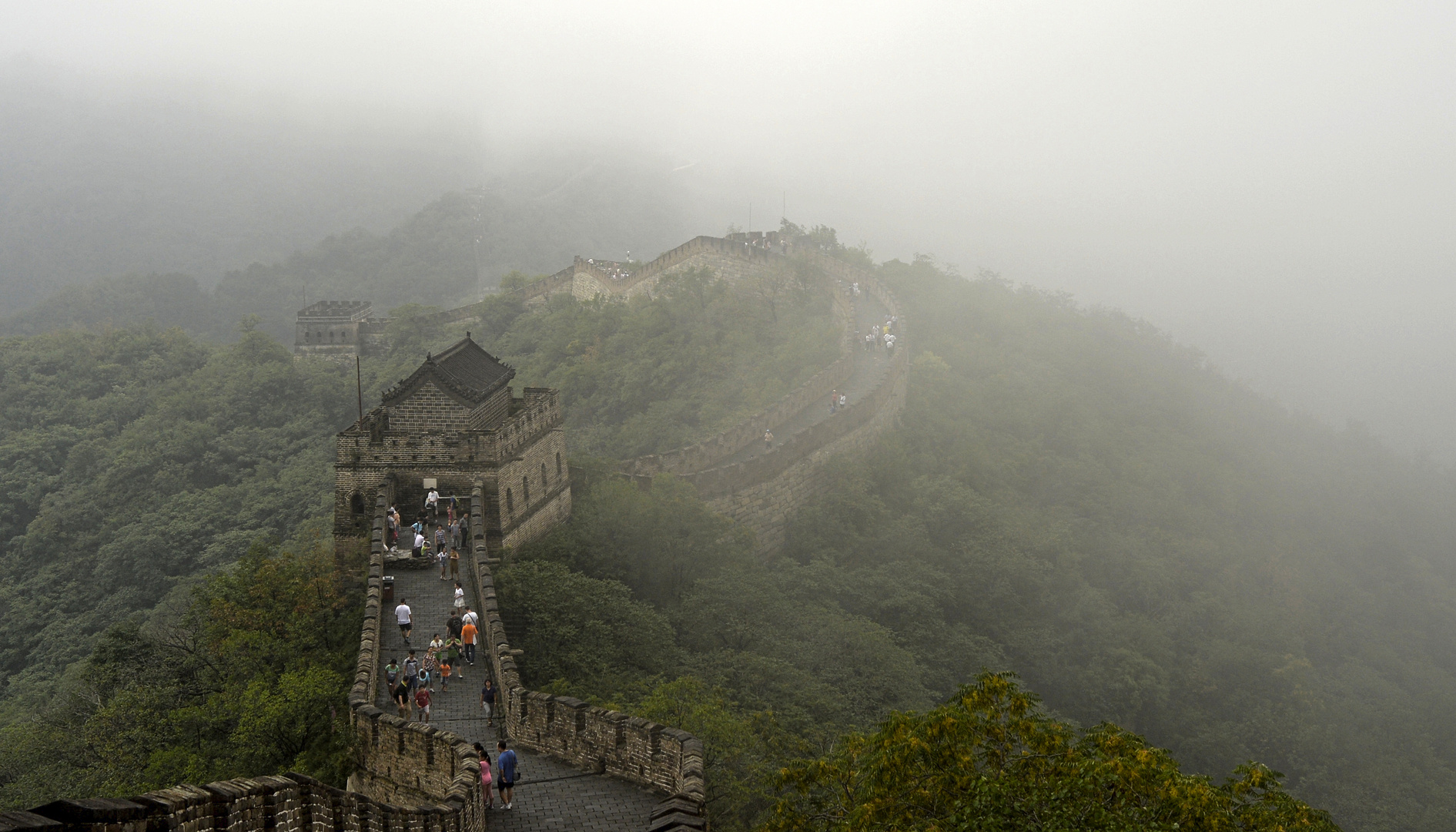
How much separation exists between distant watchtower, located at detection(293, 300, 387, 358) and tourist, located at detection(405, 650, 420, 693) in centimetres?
4963

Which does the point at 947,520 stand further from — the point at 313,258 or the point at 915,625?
the point at 313,258

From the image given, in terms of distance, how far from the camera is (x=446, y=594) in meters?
21.0

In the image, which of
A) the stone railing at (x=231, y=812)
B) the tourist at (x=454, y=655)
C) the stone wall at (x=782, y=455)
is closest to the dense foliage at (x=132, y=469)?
the stone wall at (x=782, y=455)

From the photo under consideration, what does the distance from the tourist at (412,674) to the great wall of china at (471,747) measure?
0.45 meters

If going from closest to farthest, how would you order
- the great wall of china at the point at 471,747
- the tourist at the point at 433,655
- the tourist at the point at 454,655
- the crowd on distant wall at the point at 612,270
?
the great wall of china at the point at 471,747, the tourist at the point at 433,655, the tourist at the point at 454,655, the crowd on distant wall at the point at 612,270

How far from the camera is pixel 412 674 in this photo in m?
17.5

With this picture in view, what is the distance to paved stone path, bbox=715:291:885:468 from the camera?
37188 millimetres

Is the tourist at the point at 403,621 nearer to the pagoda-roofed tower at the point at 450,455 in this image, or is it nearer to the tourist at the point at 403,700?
the tourist at the point at 403,700

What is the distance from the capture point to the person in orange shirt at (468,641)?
18734mm

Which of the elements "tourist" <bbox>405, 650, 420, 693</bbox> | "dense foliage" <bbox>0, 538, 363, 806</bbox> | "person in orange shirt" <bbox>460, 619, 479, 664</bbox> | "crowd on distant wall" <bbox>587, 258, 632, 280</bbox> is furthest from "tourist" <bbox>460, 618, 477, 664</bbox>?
"crowd on distant wall" <bbox>587, 258, 632, 280</bbox>

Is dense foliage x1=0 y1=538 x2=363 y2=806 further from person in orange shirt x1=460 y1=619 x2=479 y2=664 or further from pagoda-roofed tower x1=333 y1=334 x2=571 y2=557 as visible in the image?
person in orange shirt x1=460 y1=619 x2=479 y2=664

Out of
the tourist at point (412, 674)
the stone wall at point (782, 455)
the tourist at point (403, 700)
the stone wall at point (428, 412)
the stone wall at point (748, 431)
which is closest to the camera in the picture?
the tourist at point (403, 700)

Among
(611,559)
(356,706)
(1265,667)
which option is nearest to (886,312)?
(1265,667)

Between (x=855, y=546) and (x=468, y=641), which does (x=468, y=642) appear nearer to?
(x=468, y=641)
